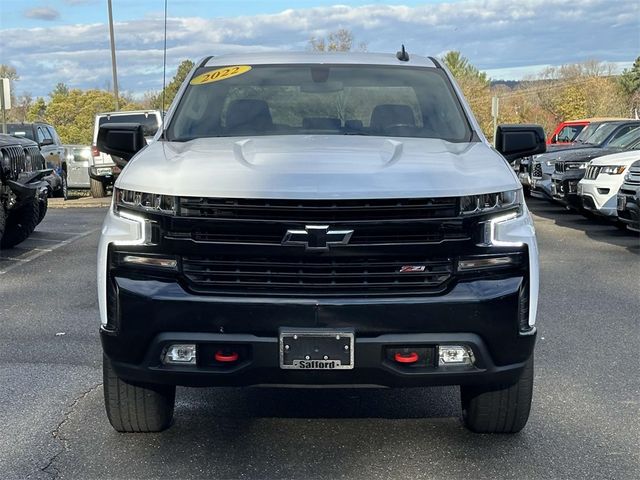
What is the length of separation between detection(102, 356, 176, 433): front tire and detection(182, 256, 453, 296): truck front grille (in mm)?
776

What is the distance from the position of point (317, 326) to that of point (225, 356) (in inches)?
16.4

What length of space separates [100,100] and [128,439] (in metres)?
61.8

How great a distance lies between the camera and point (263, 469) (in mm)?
3678

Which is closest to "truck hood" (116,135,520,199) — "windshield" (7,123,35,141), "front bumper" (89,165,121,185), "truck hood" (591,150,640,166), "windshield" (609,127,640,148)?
"truck hood" (591,150,640,166)

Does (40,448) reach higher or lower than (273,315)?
lower

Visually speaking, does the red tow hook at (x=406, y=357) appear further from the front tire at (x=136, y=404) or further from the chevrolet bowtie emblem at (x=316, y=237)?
the front tire at (x=136, y=404)

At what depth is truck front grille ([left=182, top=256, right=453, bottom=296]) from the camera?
3.33 meters

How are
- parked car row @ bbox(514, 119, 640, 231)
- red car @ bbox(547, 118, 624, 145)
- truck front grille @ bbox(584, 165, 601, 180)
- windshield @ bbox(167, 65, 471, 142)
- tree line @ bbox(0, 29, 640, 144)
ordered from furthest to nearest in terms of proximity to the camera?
tree line @ bbox(0, 29, 640, 144)
red car @ bbox(547, 118, 624, 145)
truck front grille @ bbox(584, 165, 601, 180)
parked car row @ bbox(514, 119, 640, 231)
windshield @ bbox(167, 65, 471, 142)

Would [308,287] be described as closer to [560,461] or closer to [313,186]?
[313,186]

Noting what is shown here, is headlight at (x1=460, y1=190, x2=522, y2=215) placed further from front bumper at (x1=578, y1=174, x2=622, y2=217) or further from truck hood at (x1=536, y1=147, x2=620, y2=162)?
truck hood at (x1=536, y1=147, x2=620, y2=162)

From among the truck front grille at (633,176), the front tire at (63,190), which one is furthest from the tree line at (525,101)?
the truck front grille at (633,176)

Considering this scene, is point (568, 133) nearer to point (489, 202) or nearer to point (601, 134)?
point (601, 134)

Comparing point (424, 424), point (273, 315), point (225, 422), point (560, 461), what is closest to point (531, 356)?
point (560, 461)

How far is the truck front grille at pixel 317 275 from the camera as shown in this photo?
3.33 metres
